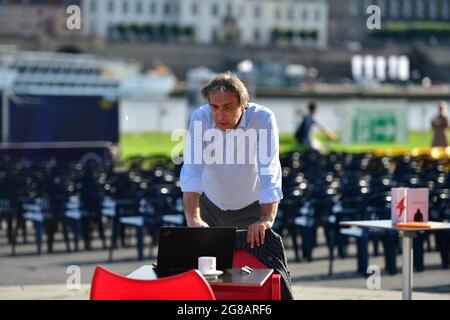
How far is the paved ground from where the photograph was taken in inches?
456

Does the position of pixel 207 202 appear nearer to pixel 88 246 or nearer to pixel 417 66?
pixel 88 246

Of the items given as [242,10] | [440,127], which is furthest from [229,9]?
[440,127]

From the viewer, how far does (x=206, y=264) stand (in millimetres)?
6254

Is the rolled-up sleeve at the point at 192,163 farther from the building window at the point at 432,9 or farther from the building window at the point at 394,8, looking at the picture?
the building window at the point at 432,9

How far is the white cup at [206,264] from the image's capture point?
20.5ft

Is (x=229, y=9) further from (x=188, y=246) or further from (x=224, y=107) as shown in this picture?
(x=188, y=246)

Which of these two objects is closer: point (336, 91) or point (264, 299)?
point (264, 299)

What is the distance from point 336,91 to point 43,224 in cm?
8588

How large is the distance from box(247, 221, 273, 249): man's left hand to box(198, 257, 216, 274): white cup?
58 cm

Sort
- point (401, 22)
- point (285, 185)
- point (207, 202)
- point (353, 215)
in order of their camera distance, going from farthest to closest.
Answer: point (401, 22) → point (285, 185) → point (353, 215) → point (207, 202)

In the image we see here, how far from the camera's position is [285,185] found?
16.2m

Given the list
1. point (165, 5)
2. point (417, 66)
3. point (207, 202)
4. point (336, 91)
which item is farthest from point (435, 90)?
point (207, 202)

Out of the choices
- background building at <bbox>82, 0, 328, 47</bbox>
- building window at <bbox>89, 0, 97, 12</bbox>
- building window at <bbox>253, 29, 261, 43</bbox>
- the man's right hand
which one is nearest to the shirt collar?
the man's right hand
